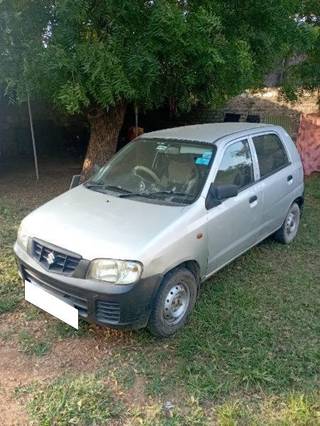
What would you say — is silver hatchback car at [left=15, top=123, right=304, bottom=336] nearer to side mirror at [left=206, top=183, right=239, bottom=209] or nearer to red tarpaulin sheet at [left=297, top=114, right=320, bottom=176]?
side mirror at [left=206, top=183, right=239, bottom=209]

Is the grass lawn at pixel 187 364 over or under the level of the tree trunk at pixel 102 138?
under

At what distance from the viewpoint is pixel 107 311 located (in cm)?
261

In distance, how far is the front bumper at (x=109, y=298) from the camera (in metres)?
2.55

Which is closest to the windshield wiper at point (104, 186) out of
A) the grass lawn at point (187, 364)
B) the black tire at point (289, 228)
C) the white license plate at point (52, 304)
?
the white license plate at point (52, 304)

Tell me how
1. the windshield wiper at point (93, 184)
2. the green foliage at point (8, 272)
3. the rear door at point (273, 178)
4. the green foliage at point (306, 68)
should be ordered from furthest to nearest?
1. the green foliage at point (306, 68)
2. the rear door at point (273, 178)
3. the windshield wiper at point (93, 184)
4. the green foliage at point (8, 272)

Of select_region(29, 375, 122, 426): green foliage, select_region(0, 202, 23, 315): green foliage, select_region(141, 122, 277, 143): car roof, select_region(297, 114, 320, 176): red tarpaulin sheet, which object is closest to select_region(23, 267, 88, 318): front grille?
select_region(29, 375, 122, 426): green foliage

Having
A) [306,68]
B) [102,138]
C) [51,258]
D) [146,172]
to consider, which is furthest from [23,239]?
[306,68]

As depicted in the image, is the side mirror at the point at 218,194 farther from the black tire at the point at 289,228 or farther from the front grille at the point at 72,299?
the black tire at the point at 289,228

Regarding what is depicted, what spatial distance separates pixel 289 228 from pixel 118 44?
117 inches

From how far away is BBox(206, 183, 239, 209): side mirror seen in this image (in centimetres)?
316

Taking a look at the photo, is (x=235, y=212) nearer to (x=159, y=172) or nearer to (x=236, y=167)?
(x=236, y=167)

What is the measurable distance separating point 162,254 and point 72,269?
24.9 inches

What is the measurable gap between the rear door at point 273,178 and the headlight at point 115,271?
1.90 metres

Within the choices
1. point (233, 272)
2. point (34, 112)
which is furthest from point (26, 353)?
point (34, 112)
